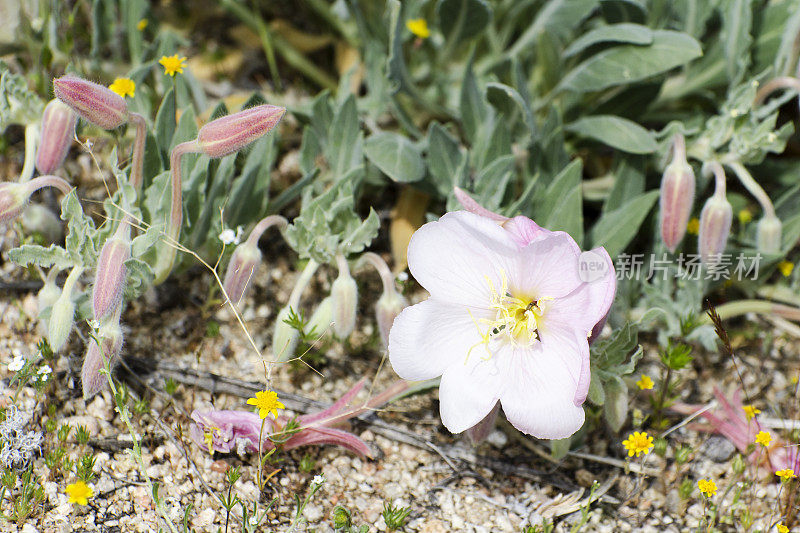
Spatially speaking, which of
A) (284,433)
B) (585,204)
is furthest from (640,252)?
(284,433)

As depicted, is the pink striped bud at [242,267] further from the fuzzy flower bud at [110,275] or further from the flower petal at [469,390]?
the flower petal at [469,390]

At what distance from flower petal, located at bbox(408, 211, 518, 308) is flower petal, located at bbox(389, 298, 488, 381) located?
4 cm

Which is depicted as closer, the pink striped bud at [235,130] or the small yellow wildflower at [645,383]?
the pink striped bud at [235,130]

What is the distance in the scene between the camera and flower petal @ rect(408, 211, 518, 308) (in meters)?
1.90

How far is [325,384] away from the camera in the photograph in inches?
98.2

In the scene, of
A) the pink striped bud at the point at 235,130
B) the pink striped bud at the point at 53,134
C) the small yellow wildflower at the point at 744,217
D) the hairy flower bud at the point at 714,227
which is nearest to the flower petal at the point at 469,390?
the pink striped bud at the point at 235,130

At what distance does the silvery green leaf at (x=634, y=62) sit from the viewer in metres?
2.61

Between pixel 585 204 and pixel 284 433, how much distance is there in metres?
1.53

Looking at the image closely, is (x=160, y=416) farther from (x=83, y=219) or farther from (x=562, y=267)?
(x=562, y=267)

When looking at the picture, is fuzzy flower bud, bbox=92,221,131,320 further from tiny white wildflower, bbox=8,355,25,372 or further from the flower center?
the flower center

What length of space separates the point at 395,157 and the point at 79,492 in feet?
4.44

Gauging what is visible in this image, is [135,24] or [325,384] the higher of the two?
[135,24]

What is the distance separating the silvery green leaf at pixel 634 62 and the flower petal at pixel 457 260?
1072 millimetres

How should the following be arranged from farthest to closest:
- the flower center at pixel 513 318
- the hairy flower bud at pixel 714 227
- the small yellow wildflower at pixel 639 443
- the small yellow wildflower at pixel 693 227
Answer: the small yellow wildflower at pixel 693 227
the hairy flower bud at pixel 714 227
the small yellow wildflower at pixel 639 443
the flower center at pixel 513 318
